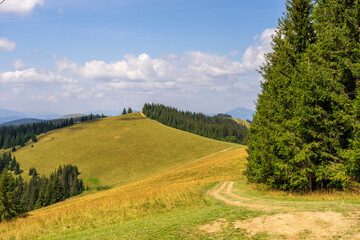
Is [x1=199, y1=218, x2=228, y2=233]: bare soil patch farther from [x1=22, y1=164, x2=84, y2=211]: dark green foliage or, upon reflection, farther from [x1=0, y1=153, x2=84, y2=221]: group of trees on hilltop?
[x1=22, y1=164, x2=84, y2=211]: dark green foliage

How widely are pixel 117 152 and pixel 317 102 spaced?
106388mm

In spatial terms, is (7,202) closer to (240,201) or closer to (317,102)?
(240,201)

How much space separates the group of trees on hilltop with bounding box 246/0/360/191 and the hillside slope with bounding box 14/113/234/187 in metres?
68.9

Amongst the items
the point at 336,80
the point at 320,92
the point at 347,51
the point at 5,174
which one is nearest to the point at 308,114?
the point at 320,92

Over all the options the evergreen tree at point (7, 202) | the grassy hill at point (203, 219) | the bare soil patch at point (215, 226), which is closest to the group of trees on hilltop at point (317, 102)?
the grassy hill at point (203, 219)

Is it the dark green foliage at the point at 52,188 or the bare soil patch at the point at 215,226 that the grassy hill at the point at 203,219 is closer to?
the bare soil patch at the point at 215,226

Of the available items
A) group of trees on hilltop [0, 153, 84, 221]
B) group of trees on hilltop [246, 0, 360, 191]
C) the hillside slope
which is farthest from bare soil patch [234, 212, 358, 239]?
the hillside slope

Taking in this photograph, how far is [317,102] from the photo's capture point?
15789 mm

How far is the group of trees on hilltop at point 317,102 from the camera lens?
13656mm

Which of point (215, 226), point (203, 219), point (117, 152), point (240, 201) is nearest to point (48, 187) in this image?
point (117, 152)

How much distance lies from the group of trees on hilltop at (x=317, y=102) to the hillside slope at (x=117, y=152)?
68871 mm

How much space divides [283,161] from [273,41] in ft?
36.6

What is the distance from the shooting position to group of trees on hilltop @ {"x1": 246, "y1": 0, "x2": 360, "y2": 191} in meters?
13.7

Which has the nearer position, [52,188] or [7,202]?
[7,202]
